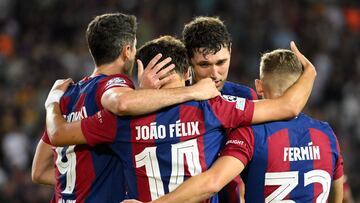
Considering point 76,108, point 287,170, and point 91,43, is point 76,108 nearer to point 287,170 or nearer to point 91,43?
point 91,43

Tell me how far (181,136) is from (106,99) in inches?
20.4

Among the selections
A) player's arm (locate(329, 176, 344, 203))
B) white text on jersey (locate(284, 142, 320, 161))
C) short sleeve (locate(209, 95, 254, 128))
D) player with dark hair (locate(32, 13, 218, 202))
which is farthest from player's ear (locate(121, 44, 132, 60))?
player's arm (locate(329, 176, 344, 203))

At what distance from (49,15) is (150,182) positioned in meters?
10.9

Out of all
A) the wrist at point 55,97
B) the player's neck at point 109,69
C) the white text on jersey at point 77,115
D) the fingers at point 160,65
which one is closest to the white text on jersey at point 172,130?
the fingers at point 160,65

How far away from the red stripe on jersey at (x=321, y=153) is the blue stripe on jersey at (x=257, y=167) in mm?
324

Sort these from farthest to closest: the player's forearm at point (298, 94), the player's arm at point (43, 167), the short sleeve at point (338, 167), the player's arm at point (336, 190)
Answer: the player's arm at point (43, 167)
the player's arm at point (336, 190)
the short sleeve at point (338, 167)
the player's forearm at point (298, 94)

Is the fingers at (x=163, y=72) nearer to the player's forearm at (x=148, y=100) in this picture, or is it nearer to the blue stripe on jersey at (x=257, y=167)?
the player's forearm at (x=148, y=100)

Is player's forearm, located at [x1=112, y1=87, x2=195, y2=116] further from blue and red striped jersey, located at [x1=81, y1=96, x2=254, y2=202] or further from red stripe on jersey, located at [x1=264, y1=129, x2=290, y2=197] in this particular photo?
red stripe on jersey, located at [x1=264, y1=129, x2=290, y2=197]

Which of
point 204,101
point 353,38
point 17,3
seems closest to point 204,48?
point 204,101

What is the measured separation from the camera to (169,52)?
520 centimetres

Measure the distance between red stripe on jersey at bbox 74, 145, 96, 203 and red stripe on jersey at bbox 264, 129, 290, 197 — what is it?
117 cm

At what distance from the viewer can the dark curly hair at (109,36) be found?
562 cm

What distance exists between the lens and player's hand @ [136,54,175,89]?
16.6ft

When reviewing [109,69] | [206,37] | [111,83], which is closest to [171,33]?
[206,37]
